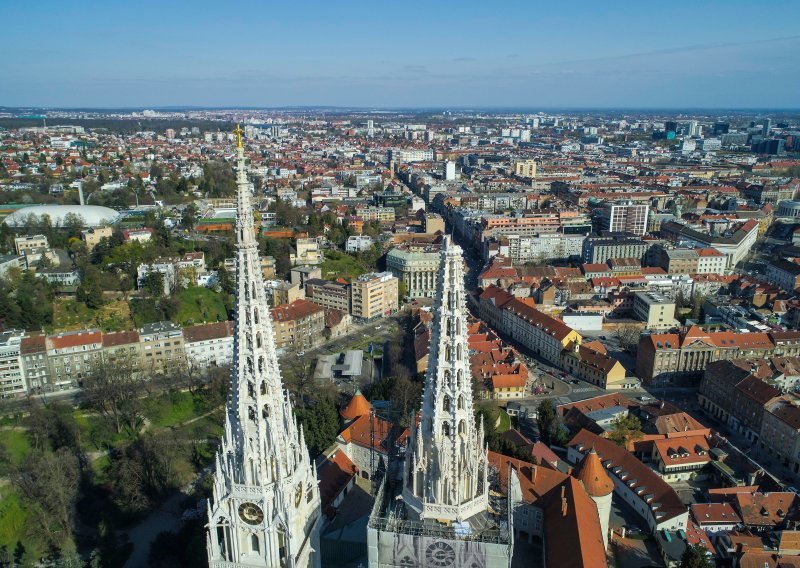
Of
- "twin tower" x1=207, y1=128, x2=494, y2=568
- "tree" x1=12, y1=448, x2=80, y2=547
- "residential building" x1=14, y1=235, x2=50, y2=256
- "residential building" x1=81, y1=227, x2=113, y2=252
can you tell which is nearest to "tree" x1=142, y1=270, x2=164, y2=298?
"residential building" x1=81, y1=227, x2=113, y2=252

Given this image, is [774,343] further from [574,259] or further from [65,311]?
[65,311]

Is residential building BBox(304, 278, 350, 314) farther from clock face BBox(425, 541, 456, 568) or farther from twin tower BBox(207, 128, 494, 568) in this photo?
clock face BBox(425, 541, 456, 568)

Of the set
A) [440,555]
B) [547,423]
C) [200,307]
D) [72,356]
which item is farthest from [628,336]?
[72,356]

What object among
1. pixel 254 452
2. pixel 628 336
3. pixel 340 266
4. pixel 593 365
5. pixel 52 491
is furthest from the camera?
pixel 340 266

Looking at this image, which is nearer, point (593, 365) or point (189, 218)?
point (593, 365)

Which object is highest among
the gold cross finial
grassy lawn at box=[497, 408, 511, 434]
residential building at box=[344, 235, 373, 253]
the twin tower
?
the gold cross finial

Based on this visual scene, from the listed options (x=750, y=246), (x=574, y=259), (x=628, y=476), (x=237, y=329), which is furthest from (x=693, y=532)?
(x=750, y=246)

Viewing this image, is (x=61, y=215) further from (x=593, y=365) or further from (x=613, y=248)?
(x=613, y=248)
